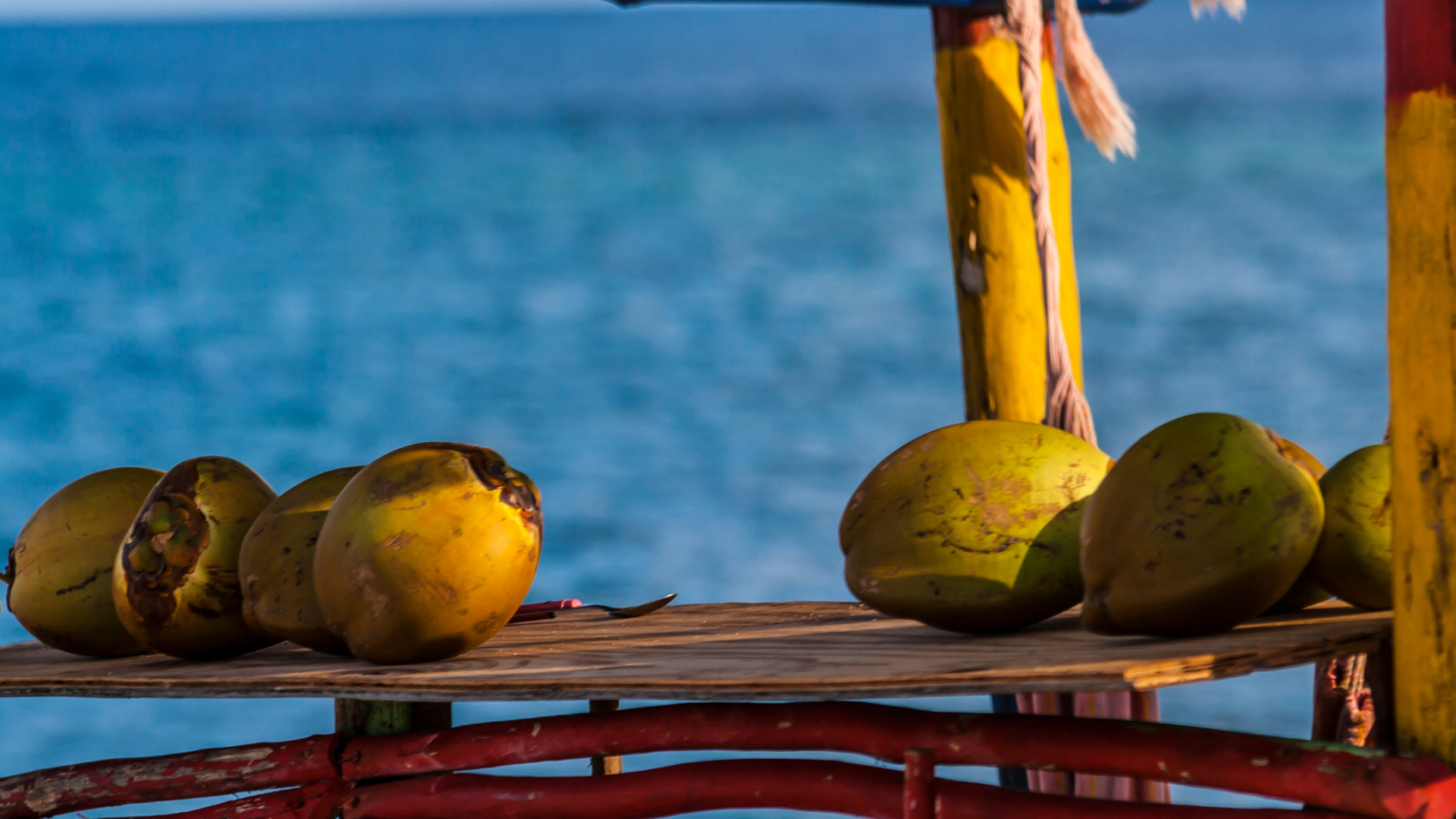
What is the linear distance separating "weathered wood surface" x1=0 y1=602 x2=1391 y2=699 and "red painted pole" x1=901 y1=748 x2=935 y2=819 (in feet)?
0.29

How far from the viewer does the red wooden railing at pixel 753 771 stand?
1.16 m

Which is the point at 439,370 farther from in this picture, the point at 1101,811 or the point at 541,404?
the point at 1101,811

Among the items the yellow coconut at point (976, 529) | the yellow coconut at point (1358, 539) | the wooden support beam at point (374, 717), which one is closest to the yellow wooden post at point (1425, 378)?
Result: the yellow coconut at point (1358, 539)

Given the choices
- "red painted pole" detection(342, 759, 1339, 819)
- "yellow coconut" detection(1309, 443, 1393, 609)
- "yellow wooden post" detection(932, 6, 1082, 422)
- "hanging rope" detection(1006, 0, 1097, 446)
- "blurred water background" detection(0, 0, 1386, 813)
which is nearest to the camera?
"red painted pole" detection(342, 759, 1339, 819)

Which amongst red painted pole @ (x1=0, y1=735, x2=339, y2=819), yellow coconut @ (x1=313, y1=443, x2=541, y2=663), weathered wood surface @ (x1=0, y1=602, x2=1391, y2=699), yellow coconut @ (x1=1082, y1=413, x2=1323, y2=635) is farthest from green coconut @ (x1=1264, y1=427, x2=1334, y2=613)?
red painted pole @ (x1=0, y1=735, x2=339, y2=819)

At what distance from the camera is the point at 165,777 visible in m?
1.67

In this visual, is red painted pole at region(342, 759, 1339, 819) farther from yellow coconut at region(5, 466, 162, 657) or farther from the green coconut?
yellow coconut at region(5, 466, 162, 657)

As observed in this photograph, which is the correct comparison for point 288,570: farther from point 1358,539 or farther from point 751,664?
point 1358,539

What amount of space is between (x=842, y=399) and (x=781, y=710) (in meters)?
11.5

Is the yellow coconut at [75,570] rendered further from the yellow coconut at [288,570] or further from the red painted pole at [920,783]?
the red painted pole at [920,783]

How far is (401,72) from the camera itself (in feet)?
103

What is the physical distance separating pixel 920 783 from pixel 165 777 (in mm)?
946

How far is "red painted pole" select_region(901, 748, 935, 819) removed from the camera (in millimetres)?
1281

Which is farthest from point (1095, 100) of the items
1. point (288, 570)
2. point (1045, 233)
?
point (288, 570)
